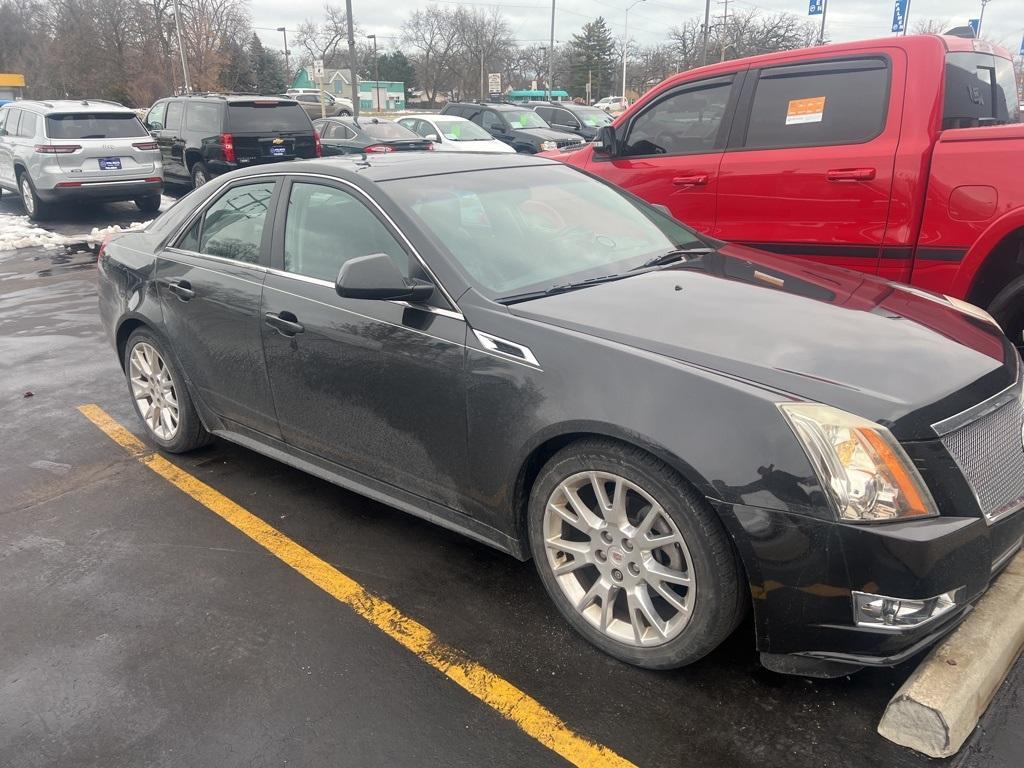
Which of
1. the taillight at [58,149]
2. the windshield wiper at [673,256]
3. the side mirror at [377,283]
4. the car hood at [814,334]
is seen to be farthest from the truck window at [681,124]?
the taillight at [58,149]

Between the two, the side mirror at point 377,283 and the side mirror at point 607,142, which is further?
the side mirror at point 607,142

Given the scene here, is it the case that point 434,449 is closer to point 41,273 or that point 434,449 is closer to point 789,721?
point 789,721

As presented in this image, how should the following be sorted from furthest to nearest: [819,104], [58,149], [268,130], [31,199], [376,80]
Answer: [376,80]
[268,130]
[31,199]
[58,149]
[819,104]

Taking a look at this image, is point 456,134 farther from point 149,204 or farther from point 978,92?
point 978,92

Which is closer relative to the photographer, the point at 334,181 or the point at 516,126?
the point at 334,181

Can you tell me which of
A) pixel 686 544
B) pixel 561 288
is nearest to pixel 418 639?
pixel 686 544

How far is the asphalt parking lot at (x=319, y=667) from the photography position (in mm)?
2369

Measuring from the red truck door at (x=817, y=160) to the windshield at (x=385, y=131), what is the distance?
37.7 feet

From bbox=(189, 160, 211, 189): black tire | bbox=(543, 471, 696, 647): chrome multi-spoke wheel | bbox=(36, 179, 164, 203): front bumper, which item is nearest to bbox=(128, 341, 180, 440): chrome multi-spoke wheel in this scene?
bbox=(543, 471, 696, 647): chrome multi-spoke wheel

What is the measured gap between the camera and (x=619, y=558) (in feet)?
8.66

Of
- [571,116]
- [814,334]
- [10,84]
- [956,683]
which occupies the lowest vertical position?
[956,683]

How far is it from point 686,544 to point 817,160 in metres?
3.21

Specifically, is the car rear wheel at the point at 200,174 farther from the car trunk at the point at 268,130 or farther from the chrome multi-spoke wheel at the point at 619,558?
the chrome multi-spoke wheel at the point at 619,558

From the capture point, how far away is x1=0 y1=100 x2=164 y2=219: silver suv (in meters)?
12.8
